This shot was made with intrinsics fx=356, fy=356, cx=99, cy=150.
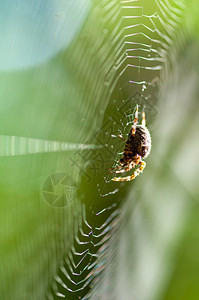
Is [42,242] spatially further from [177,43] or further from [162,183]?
[177,43]

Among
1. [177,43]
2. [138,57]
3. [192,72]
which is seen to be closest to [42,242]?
[138,57]

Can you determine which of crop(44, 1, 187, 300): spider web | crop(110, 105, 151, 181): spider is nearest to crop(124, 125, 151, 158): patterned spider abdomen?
crop(110, 105, 151, 181): spider

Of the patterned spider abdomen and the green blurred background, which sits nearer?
the green blurred background

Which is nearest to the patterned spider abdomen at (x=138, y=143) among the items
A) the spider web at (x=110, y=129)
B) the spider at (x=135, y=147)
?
the spider at (x=135, y=147)

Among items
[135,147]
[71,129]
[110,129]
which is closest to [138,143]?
[135,147]

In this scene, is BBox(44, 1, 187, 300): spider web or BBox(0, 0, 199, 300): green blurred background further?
BBox(44, 1, 187, 300): spider web

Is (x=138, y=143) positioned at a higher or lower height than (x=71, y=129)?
lower

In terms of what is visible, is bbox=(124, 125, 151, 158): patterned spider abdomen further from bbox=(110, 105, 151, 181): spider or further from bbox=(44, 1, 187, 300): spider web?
bbox=(44, 1, 187, 300): spider web

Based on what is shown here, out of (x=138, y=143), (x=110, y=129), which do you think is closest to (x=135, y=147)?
(x=138, y=143)

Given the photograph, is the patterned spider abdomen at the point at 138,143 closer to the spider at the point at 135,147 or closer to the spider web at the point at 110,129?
the spider at the point at 135,147

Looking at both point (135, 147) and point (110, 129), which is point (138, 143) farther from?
point (110, 129)
